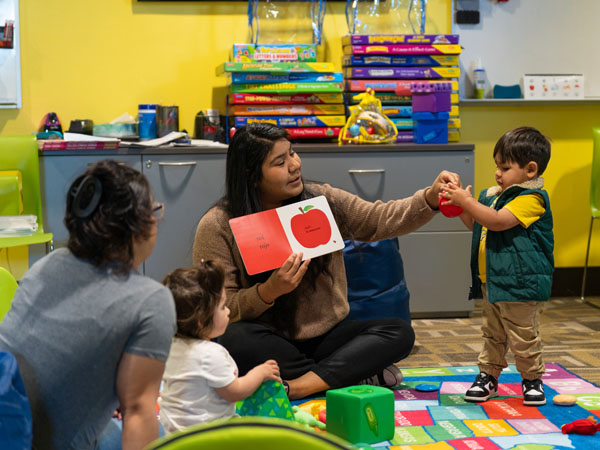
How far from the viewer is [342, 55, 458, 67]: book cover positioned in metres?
3.85

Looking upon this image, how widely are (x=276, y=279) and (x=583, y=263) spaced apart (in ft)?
8.68

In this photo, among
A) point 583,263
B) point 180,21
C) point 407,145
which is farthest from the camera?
point 583,263

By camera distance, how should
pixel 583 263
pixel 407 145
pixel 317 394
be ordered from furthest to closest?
1. pixel 583 263
2. pixel 407 145
3. pixel 317 394

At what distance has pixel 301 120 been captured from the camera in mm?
3770

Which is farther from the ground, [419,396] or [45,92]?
[45,92]

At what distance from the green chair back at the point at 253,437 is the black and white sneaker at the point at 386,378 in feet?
6.58

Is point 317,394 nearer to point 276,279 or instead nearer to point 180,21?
point 276,279

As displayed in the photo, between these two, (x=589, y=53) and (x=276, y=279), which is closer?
(x=276, y=279)

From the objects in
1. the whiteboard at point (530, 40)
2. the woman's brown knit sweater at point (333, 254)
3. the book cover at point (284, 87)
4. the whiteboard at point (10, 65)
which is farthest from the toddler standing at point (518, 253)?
the whiteboard at point (10, 65)

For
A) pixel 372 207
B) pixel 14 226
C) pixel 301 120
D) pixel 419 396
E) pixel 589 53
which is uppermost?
pixel 589 53

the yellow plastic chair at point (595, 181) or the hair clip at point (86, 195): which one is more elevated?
the hair clip at point (86, 195)

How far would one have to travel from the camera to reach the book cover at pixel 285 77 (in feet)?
12.1

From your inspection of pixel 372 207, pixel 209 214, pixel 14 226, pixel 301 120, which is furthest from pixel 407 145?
pixel 14 226

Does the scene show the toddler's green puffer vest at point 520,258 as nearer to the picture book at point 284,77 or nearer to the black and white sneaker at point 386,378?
the black and white sneaker at point 386,378
